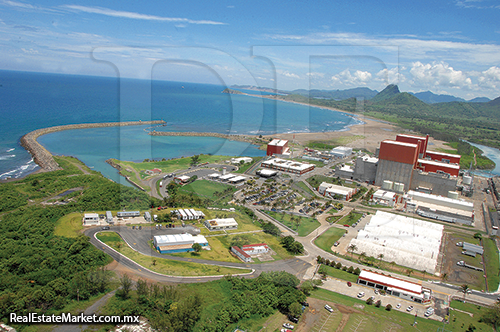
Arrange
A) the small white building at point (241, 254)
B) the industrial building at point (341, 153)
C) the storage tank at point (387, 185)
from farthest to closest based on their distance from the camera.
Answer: the industrial building at point (341, 153) < the storage tank at point (387, 185) < the small white building at point (241, 254)

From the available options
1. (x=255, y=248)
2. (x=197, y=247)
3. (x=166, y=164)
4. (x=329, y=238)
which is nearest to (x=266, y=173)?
(x=166, y=164)

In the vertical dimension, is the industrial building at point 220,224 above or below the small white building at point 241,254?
above

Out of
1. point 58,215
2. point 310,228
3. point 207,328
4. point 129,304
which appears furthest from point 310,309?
point 58,215

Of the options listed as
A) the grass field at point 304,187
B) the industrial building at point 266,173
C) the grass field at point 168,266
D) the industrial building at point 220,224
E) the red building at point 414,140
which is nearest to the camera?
the grass field at point 168,266

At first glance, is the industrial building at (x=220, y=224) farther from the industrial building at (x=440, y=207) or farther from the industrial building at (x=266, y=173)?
the industrial building at (x=440, y=207)

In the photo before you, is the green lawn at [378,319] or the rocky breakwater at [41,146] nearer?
the green lawn at [378,319]

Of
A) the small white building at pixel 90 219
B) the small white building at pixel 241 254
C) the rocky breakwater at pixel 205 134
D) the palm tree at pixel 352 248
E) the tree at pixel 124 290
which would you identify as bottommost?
the palm tree at pixel 352 248

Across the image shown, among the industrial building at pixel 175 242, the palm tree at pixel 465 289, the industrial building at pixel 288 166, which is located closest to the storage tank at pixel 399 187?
the industrial building at pixel 288 166
